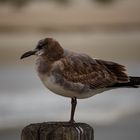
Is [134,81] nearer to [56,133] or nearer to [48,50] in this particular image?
[48,50]

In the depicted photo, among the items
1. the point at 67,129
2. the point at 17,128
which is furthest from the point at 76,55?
the point at 17,128

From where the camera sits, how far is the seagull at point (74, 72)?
12.6 feet

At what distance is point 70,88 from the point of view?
12.7 feet

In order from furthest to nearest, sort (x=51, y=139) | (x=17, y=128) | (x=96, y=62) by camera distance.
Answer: (x=17, y=128) → (x=96, y=62) → (x=51, y=139)

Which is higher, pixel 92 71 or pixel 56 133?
pixel 92 71

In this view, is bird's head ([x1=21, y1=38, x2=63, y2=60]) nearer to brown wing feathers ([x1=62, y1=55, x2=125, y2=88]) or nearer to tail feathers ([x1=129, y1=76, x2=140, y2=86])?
brown wing feathers ([x1=62, y1=55, x2=125, y2=88])

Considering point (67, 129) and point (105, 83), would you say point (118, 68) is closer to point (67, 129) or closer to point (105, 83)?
point (105, 83)

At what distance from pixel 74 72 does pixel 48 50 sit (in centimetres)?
18

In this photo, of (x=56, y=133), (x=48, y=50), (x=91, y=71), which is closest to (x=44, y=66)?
(x=48, y=50)

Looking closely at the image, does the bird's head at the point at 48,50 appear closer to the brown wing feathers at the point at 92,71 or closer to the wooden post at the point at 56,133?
the brown wing feathers at the point at 92,71

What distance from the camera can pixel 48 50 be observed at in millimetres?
3869

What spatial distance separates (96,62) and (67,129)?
56 centimetres

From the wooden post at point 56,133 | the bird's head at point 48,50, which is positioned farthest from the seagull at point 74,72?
the wooden post at point 56,133

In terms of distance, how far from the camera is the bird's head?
3826 millimetres
